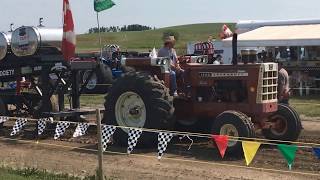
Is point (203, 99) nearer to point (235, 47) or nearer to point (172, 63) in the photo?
point (172, 63)

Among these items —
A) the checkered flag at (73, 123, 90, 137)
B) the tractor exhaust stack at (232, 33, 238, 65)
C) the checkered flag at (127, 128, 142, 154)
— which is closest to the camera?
the tractor exhaust stack at (232, 33, 238, 65)

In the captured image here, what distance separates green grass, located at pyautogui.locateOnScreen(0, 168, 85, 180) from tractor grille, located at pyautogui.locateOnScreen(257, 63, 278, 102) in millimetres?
3334

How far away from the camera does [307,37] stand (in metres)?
21.9

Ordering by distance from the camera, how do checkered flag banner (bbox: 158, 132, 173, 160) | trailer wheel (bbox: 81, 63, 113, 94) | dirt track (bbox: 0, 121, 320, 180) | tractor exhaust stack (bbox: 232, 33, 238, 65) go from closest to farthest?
dirt track (bbox: 0, 121, 320, 180)
checkered flag banner (bbox: 158, 132, 173, 160)
tractor exhaust stack (bbox: 232, 33, 238, 65)
trailer wheel (bbox: 81, 63, 113, 94)

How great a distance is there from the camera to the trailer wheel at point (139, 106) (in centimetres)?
956

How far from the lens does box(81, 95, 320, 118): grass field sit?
1489 cm

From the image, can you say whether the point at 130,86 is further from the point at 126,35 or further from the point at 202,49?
the point at 126,35

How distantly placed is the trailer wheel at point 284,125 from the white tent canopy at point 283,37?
11947 millimetres

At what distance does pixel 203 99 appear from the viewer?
1002 cm

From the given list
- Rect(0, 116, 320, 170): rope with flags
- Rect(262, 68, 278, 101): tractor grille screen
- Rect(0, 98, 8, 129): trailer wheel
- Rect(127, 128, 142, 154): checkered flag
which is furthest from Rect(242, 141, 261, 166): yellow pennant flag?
Rect(0, 98, 8, 129): trailer wheel

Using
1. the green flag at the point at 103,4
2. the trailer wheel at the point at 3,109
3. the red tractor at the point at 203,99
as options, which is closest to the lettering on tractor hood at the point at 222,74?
the red tractor at the point at 203,99

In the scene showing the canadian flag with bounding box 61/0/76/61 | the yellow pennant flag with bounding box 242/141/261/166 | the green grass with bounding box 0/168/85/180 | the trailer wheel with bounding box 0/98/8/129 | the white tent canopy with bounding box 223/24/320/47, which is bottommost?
the green grass with bounding box 0/168/85/180

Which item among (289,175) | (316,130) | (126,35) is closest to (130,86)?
(289,175)

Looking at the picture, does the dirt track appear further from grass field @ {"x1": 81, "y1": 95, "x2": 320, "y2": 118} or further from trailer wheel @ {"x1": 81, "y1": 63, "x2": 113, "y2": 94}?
trailer wheel @ {"x1": 81, "y1": 63, "x2": 113, "y2": 94}
